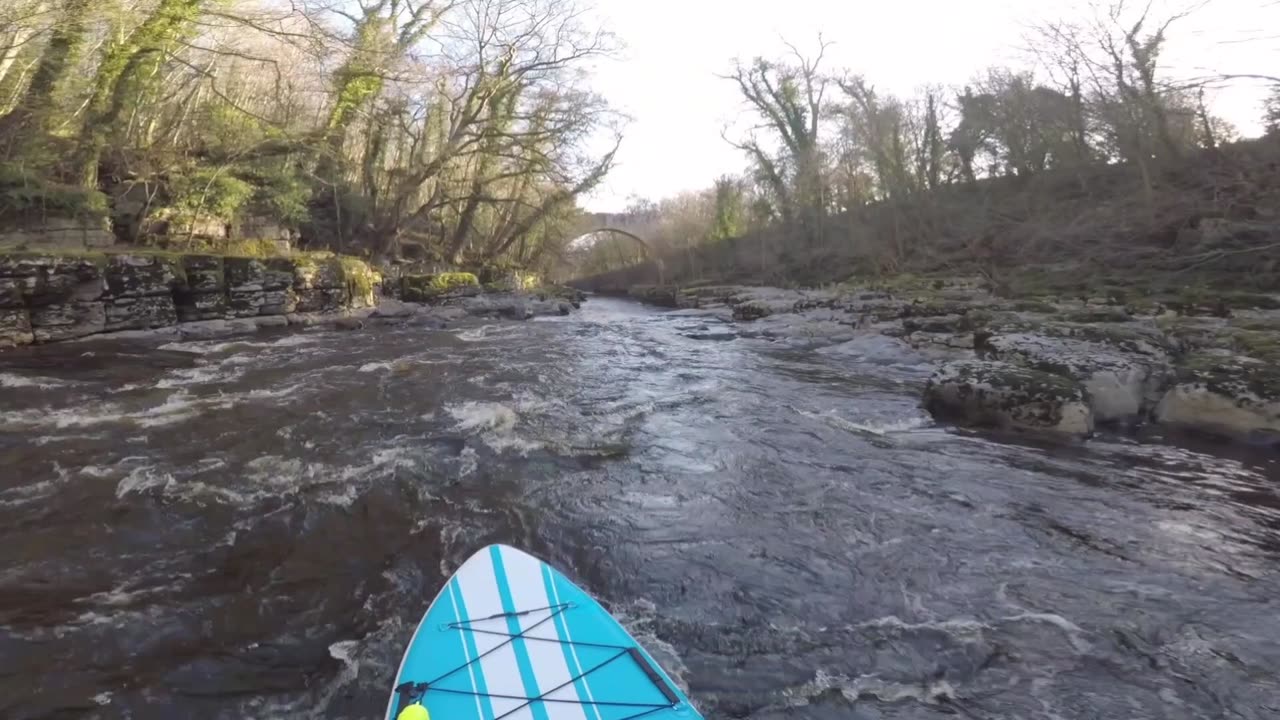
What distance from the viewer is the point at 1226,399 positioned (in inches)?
226

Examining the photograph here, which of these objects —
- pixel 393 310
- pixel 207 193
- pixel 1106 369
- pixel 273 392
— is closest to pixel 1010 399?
pixel 1106 369

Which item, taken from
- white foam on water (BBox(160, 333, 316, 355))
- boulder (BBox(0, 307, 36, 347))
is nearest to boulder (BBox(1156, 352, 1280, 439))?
white foam on water (BBox(160, 333, 316, 355))

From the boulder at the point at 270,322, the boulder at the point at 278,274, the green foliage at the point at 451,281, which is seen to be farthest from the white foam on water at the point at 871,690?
the green foliage at the point at 451,281

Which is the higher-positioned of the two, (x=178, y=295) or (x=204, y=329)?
(x=178, y=295)

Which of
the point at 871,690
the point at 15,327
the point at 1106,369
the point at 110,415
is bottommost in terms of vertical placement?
the point at 871,690

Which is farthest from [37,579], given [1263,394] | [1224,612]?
[1263,394]

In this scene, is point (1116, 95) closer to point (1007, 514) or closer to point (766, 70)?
point (1007, 514)

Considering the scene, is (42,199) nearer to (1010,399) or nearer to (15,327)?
(15,327)

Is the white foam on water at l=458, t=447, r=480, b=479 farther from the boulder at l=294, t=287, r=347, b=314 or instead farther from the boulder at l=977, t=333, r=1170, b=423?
the boulder at l=294, t=287, r=347, b=314

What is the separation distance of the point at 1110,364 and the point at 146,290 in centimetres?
1531

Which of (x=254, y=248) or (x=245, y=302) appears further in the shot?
(x=254, y=248)

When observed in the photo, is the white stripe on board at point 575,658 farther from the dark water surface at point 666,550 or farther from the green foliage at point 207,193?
the green foliage at point 207,193

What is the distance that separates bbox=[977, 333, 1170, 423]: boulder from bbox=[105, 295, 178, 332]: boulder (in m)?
14.4

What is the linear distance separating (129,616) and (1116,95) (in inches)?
749
